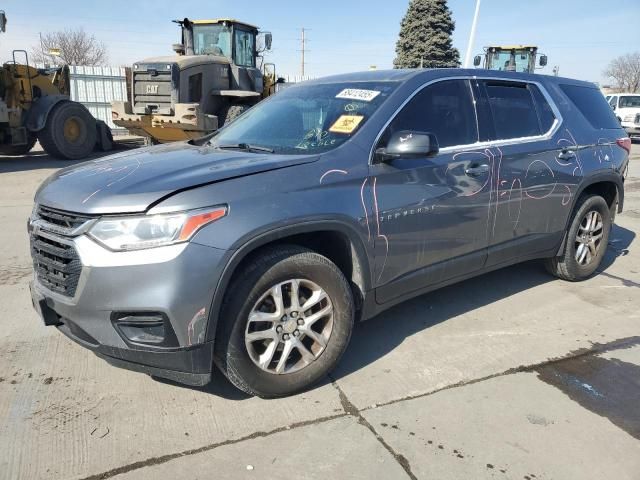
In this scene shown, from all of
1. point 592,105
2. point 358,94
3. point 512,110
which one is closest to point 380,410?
point 358,94

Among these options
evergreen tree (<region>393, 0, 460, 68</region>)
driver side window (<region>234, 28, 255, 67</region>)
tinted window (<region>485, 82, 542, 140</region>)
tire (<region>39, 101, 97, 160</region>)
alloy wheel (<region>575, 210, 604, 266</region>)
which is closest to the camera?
tinted window (<region>485, 82, 542, 140</region>)

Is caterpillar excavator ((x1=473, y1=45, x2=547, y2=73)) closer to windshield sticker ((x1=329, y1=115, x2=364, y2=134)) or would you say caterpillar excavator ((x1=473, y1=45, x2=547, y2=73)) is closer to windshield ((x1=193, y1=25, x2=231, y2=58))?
windshield ((x1=193, y1=25, x2=231, y2=58))

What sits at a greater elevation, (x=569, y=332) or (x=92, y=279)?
(x=92, y=279)

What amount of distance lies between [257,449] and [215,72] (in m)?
12.0

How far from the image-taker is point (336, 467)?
8.10 ft

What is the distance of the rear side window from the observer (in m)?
4.79

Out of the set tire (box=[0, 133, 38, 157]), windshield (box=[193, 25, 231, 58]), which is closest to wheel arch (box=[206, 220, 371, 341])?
windshield (box=[193, 25, 231, 58])

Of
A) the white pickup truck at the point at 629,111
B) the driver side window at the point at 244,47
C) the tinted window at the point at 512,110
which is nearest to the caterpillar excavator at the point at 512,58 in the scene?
the white pickup truck at the point at 629,111

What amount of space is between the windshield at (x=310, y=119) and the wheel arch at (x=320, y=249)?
0.50m

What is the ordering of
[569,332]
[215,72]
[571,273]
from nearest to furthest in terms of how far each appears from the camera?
[569,332] → [571,273] → [215,72]

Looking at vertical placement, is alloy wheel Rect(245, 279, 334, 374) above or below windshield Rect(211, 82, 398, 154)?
below

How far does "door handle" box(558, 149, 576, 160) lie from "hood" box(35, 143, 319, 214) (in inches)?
97.6

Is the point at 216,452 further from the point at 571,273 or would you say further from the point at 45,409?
the point at 571,273

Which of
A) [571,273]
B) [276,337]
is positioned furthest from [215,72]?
[276,337]
